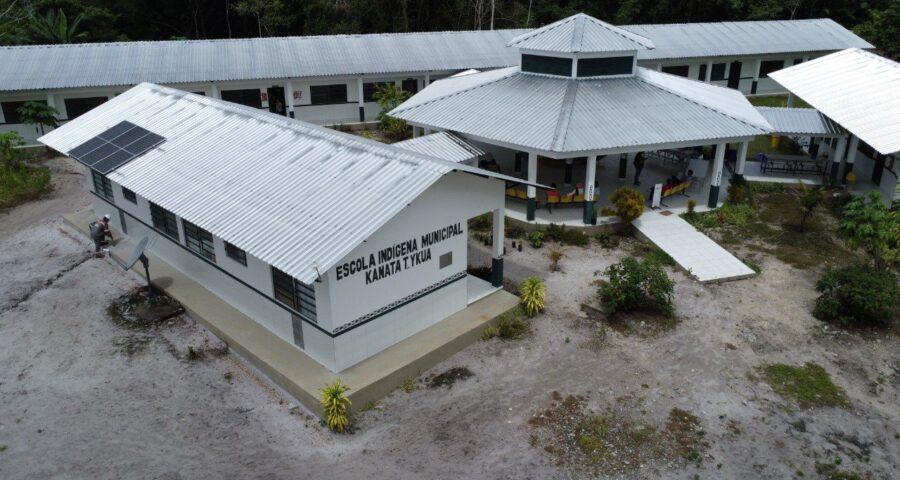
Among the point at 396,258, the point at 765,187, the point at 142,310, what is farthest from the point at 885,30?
the point at 142,310

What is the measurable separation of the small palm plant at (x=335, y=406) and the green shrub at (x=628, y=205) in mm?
12319

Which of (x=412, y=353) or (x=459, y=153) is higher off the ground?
(x=459, y=153)

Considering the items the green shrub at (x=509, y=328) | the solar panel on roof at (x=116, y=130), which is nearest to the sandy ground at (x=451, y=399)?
the green shrub at (x=509, y=328)

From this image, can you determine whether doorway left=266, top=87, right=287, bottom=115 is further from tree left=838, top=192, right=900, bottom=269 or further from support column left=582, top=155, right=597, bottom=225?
tree left=838, top=192, right=900, bottom=269

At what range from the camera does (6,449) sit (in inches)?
490

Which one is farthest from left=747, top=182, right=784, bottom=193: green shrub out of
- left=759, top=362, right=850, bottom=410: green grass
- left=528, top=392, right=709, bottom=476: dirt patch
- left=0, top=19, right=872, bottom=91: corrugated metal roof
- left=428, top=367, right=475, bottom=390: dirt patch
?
left=428, top=367, right=475, bottom=390: dirt patch

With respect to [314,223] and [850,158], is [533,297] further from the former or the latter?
[850,158]

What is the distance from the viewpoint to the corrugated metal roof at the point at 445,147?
2081 centimetres

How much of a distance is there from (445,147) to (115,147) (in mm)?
9996

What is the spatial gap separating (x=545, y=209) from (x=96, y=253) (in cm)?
1477

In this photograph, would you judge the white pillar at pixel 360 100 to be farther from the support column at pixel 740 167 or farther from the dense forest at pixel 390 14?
the support column at pixel 740 167

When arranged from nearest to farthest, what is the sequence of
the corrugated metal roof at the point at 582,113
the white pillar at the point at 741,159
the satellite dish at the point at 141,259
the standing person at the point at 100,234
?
1. the satellite dish at the point at 141,259
2. the standing person at the point at 100,234
3. the corrugated metal roof at the point at 582,113
4. the white pillar at the point at 741,159

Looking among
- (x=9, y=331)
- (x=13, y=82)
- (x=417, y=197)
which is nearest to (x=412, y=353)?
(x=417, y=197)

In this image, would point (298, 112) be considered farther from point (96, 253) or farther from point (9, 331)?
point (9, 331)
